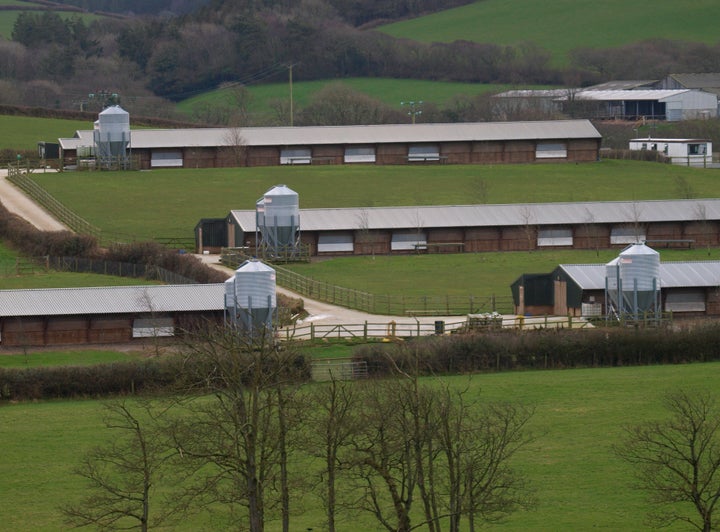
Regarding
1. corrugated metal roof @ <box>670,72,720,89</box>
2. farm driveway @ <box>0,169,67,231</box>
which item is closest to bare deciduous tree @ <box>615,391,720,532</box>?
farm driveway @ <box>0,169,67,231</box>

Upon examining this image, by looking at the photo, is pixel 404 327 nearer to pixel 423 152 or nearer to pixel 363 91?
pixel 423 152

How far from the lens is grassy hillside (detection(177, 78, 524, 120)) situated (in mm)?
162975

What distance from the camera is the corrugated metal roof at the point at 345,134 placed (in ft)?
361

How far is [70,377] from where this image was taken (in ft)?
175

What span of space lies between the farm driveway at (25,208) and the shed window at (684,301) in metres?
33.4

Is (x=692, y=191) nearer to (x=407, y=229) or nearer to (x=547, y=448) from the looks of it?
(x=407, y=229)

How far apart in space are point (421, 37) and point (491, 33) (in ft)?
26.7

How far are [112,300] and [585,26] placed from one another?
13641 cm

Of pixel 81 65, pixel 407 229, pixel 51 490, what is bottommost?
pixel 51 490

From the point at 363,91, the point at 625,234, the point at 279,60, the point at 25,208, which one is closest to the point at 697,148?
the point at 625,234

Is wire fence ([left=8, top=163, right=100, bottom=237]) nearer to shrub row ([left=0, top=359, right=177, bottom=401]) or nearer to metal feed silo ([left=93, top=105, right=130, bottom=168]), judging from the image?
metal feed silo ([left=93, top=105, right=130, bottom=168])

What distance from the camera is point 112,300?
206ft

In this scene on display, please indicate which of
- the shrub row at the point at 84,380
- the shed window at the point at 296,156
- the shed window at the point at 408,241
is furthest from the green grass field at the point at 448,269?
the shed window at the point at 296,156

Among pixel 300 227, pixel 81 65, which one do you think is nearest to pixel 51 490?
pixel 300 227
